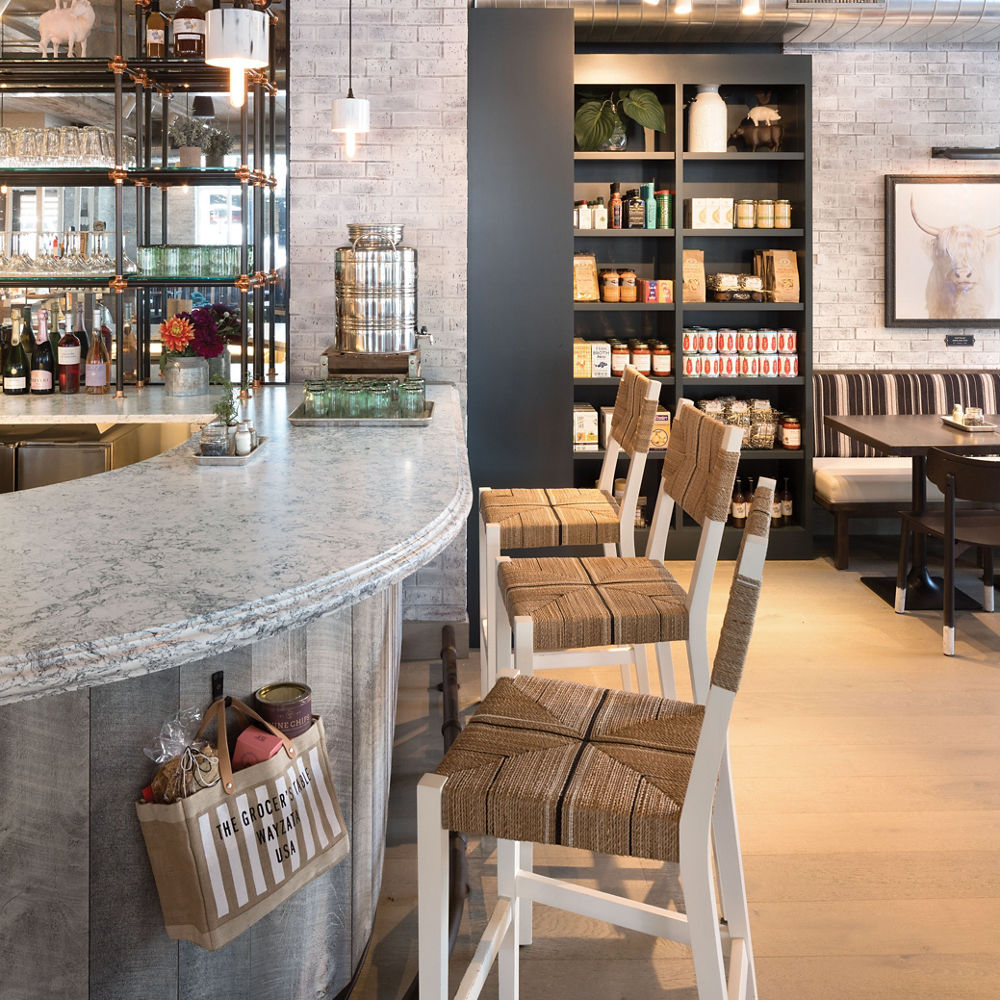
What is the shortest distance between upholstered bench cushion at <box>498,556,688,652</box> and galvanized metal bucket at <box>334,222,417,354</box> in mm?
1225

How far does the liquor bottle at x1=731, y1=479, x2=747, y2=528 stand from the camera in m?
6.32

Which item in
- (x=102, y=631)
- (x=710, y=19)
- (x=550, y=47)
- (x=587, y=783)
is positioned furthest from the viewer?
(x=710, y=19)

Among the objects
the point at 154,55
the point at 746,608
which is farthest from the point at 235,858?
the point at 154,55

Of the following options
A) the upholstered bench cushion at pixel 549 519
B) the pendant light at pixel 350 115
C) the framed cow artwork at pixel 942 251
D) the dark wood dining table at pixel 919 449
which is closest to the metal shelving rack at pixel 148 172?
the pendant light at pixel 350 115

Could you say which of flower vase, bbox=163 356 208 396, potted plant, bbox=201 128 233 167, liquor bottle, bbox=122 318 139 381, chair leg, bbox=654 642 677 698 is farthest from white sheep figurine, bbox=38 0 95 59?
chair leg, bbox=654 642 677 698

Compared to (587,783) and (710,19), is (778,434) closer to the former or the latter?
(710,19)

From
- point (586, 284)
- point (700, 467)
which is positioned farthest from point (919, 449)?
point (700, 467)

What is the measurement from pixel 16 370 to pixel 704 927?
3.55 metres

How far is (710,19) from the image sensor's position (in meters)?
5.88

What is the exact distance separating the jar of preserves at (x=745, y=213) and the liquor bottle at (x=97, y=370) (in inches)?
139

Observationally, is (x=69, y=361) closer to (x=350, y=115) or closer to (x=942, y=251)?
(x=350, y=115)

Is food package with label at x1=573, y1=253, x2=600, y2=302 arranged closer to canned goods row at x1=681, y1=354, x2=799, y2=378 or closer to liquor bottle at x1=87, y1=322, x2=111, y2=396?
canned goods row at x1=681, y1=354, x2=799, y2=378

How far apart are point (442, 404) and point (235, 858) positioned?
2255 mm

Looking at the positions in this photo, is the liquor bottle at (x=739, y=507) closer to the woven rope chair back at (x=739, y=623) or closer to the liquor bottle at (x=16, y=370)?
the liquor bottle at (x=16, y=370)
